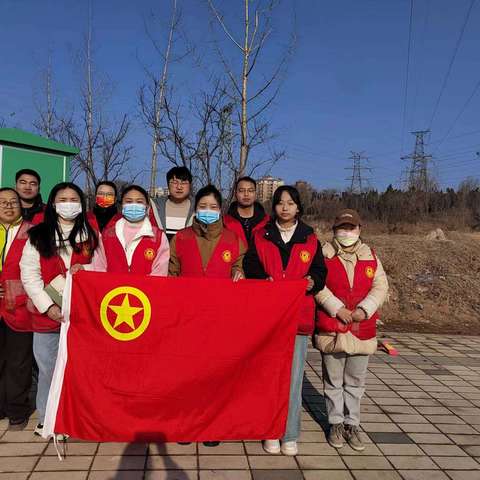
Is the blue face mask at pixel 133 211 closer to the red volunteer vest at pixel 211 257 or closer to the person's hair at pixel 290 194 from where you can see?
the red volunteer vest at pixel 211 257

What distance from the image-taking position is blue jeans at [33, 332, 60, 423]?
3.69 metres

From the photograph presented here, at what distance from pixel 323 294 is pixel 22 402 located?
2606mm

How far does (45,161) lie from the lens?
7.24 meters

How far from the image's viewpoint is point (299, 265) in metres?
3.64

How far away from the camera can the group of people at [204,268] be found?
3.64 meters


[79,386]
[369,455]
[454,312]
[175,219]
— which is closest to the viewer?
[79,386]

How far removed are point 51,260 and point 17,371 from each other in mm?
1028

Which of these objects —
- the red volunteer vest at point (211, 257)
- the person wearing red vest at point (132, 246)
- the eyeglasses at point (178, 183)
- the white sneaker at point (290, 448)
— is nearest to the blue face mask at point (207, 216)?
the red volunteer vest at point (211, 257)

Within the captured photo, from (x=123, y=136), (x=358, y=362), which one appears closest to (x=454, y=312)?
(x=358, y=362)

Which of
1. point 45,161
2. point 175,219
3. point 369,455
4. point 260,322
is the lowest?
point 369,455

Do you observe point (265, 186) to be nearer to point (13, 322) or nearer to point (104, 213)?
point (104, 213)

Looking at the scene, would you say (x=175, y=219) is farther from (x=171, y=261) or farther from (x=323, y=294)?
(x=323, y=294)

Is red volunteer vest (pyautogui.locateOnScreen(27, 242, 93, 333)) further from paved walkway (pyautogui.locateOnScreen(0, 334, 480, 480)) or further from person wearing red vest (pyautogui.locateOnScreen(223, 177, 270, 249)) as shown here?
person wearing red vest (pyautogui.locateOnScreen(223, 177, 270, 249))

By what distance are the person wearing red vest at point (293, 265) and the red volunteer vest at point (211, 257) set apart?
21 cm
